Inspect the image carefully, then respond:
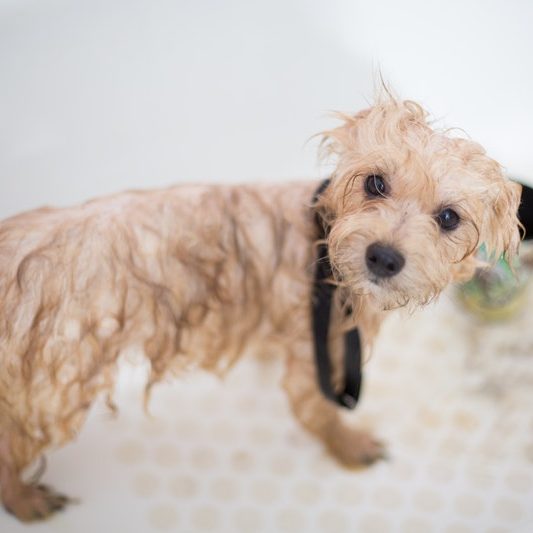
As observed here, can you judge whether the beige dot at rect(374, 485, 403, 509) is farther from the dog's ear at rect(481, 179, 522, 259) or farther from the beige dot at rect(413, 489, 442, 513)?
the dog's ear at rect(481, 179, 522, 259)

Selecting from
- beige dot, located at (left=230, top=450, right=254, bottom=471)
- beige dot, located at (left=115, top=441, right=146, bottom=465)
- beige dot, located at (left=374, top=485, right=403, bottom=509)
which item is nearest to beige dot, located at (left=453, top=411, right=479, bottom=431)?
beige dot, located at (left=374, top=485, right=403, bottom=509)

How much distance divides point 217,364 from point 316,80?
1085 mm

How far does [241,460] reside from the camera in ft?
6.98

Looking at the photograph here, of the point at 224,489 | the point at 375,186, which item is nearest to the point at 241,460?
the point at 224,489

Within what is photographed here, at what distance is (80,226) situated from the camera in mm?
1495

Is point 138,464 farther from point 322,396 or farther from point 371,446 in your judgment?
point 371,446

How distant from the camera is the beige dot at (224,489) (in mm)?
2031

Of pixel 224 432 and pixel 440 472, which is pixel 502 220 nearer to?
pixel 440 472

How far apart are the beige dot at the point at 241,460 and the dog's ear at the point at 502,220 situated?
1218 mm

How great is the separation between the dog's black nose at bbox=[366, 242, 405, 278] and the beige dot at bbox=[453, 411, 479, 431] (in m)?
1.18

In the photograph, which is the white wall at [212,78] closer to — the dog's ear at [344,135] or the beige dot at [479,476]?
the dog's ear at [344,135]

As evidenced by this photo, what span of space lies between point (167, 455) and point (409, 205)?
139 centimetres

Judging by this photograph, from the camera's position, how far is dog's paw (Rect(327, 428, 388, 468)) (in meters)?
2.09

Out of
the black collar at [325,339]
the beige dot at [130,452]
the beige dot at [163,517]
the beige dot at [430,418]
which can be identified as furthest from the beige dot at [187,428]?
the beige dot at [430,418]
